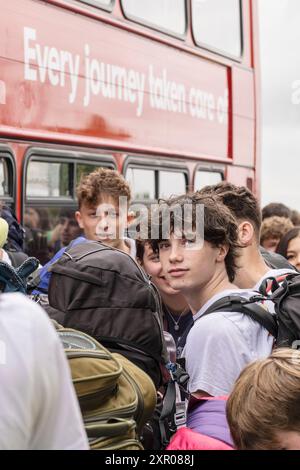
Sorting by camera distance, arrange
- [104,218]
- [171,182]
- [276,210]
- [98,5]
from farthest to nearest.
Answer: [171,182], [276,210], [98,5], [104,218]

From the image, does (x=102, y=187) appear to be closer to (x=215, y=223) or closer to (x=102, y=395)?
(x=215, y=223)

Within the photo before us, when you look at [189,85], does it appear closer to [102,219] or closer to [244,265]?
[102,219]

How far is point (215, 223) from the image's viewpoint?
303 centimetres

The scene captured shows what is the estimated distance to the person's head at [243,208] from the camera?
363 centimetres

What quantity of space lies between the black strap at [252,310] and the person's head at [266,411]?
1.96ft

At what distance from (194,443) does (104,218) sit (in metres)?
2.85

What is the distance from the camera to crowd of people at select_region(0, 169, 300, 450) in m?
1.22

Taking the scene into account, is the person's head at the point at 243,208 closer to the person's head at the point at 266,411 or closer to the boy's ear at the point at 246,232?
the boy's ear at the point at 246,232

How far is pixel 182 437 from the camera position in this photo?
6.72ft

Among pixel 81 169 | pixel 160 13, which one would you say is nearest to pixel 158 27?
pixel 160 13

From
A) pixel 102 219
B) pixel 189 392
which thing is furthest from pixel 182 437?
pixel 102 219

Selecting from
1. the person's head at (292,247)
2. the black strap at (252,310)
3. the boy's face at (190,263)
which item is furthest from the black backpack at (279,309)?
the person's head at (292,247)
